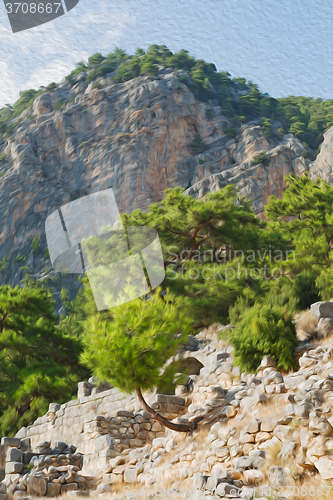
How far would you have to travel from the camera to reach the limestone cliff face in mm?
46656

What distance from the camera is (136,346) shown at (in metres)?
7.94

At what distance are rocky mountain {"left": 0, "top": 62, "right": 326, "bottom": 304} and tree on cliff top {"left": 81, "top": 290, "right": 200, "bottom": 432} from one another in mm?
33784

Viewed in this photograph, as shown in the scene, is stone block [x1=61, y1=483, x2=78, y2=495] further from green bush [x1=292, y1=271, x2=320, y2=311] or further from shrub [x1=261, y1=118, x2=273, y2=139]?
shrub [x1=261, y1=118, x2=273, y2=139]

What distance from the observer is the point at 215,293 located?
14133 millimetres

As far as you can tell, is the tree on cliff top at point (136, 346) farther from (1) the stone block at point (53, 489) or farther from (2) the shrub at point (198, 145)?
(2) the shrub at point (198, 145)

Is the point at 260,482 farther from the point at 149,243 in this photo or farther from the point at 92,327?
the point at 149,243

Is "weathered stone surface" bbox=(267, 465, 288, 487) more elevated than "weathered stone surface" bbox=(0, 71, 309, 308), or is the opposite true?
"weathered stone surface" bbox=(267, 465, 288, 487)

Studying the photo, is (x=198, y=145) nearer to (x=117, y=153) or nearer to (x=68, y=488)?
(x=117, y=153)

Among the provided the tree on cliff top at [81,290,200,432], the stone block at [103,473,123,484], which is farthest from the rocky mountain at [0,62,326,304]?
the stone block at [103,473,123,484]

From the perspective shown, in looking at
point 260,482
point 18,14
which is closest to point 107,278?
point 18,14

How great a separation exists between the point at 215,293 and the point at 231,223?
354 cm

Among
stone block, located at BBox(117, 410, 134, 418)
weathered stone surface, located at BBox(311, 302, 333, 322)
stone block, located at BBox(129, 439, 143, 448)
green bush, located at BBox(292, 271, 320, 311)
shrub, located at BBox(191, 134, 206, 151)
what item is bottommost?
shrub, located at BBox(191, 134, 206, 151)

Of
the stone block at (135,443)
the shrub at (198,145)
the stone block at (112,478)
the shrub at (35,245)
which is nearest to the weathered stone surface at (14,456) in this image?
the stone block at (112,478)

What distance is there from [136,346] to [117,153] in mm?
43159
